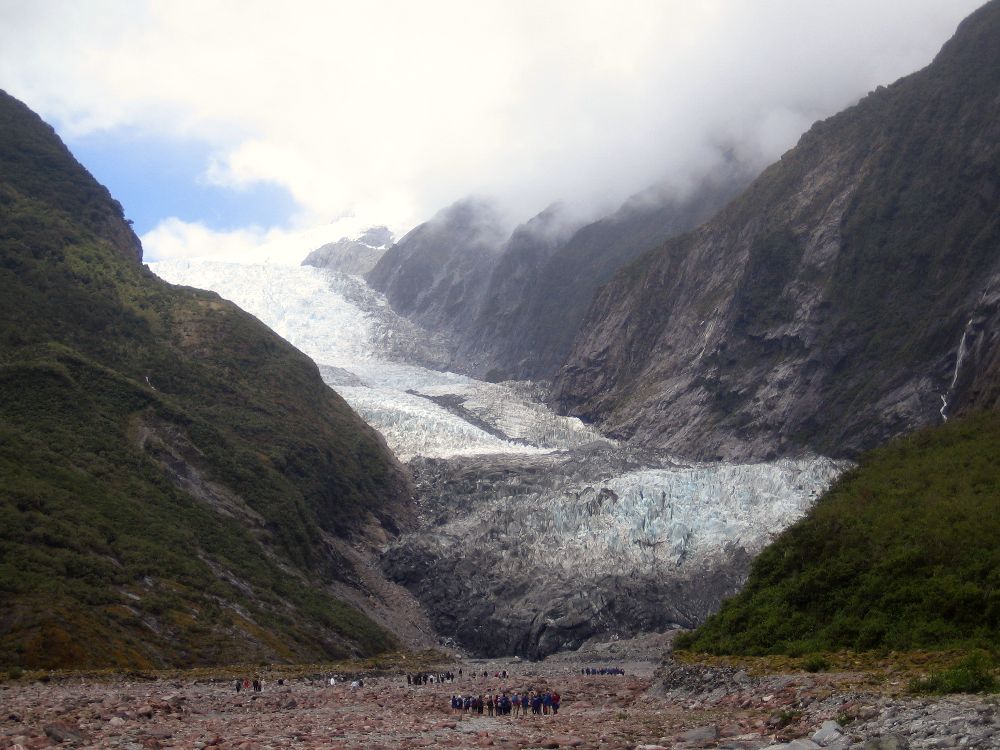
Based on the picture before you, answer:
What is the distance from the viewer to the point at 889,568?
26250 millimetres

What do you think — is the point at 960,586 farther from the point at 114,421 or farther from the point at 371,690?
the point at 114,421

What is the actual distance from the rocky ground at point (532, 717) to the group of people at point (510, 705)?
0.42 meters

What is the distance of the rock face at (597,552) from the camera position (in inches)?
2665

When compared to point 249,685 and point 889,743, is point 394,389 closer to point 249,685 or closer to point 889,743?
point 249,685

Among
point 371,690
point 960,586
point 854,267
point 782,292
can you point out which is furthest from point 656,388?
point 960,586

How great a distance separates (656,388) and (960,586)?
8859 centimetres

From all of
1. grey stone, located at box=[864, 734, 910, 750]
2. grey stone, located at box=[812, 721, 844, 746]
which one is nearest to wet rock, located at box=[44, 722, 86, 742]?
grey stone, located at box=[812, 721, 844, 746]

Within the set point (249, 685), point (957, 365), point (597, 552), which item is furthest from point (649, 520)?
point (249, 685)

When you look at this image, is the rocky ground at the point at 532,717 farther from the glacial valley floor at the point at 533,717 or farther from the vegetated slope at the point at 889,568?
the vegetated slope at the point at 889,568

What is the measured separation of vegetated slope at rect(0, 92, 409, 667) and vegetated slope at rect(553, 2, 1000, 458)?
1280 inches

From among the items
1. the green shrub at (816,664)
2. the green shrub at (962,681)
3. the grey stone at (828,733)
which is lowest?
the grey stone at (828,733)

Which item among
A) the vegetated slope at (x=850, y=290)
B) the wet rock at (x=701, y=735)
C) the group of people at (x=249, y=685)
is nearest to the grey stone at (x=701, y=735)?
the wet rock at (x=701, y=735)

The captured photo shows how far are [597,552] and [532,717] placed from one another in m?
50.4

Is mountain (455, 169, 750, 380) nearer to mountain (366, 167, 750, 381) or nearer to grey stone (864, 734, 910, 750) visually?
mountain (366, 167, 750, 381)
